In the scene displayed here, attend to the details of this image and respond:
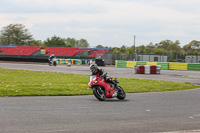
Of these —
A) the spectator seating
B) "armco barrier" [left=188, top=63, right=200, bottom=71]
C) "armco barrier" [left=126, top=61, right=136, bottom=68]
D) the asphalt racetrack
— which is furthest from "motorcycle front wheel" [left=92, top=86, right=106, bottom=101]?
the spectator seating

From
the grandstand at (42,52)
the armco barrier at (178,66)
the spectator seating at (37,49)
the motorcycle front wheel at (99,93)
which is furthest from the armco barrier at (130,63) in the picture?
the motorcycle front wheel at (99,93)

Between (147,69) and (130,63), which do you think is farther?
(130,63)

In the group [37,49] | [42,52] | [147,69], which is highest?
[37,49]

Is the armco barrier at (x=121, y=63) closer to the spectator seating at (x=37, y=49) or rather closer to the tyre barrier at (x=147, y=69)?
the tyre barrier at (x=147, y=69)

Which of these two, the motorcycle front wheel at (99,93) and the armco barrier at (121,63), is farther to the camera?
the armco barrier at (121,63)

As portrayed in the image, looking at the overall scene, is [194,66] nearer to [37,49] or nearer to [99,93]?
[99,93]

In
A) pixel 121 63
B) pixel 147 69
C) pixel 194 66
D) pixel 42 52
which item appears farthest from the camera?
pixel 42 52

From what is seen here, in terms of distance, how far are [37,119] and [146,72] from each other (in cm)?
2440

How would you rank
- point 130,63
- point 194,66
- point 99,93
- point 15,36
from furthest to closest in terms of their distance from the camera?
1. point 15,36
2. point 130,63
3. point 194,66
4. point 99,93

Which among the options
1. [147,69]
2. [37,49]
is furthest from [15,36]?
[147,69]

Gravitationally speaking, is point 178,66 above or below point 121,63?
below

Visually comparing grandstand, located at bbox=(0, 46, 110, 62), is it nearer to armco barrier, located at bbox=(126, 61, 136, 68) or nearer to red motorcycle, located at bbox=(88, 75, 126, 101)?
armco barrier, located at bbox=(126, 61, 136, 68)

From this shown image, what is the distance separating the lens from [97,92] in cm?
1212

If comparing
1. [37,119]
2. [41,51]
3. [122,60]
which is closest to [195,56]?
[122,60]
